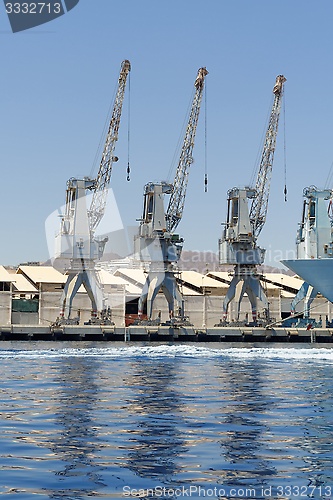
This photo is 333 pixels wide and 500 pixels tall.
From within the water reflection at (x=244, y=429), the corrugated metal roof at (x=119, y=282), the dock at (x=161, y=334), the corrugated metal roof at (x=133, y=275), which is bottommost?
the water reflection at (x=244, y=429)

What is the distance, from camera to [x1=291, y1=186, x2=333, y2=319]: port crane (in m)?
93.9

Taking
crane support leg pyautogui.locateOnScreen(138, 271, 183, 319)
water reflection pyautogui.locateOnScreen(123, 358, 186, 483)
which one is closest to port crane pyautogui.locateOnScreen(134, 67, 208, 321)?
crane support leg pyautogui.locateOnScreen(138, 271, 183, 319)

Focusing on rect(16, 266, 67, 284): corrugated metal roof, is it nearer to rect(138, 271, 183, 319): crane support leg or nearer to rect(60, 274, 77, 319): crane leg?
rect(60, 274, 77, 319): crane leg

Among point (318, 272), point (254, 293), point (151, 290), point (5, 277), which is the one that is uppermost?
point (5, 277)

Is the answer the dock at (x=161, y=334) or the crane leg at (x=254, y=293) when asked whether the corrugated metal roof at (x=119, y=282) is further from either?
the crane leg at (x=254, y=293)

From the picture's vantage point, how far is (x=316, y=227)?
94562mm

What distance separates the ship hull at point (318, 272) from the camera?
8844cm

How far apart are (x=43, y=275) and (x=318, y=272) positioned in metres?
41.0

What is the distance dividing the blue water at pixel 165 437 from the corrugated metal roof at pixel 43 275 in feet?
232

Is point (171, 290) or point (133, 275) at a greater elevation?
point (133, 275)

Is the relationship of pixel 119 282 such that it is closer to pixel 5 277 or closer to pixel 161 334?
pixel 5 277

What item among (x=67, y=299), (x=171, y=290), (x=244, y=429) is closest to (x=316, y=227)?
(x=171, y=290)

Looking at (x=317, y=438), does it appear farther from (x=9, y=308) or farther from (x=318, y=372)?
(x=9, y=308)

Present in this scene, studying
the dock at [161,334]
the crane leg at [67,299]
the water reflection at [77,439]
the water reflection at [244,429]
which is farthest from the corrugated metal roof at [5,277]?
the water reflection at [77,439]
